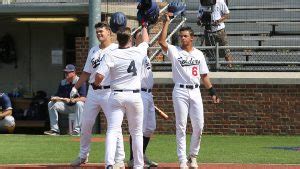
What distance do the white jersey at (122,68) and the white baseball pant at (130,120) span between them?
0.12 m

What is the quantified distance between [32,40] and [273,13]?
6.48 meters

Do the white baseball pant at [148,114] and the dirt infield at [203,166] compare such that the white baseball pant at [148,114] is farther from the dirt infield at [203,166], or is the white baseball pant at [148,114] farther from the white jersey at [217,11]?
the white jersey at [217,11]

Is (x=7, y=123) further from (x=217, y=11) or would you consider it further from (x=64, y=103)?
(x=217, y=11)

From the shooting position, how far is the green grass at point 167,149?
12641mm

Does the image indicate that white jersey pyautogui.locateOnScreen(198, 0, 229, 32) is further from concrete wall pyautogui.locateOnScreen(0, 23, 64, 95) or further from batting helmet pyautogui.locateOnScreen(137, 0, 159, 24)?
batting helmet pyautogui.locateOnScreen(137, 0, 159, 24)

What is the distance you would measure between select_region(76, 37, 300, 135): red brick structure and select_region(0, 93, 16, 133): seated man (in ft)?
10.4

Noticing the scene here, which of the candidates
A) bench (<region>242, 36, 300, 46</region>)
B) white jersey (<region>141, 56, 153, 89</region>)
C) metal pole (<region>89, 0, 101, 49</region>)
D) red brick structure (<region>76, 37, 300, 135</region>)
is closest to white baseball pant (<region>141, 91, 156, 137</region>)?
white jersey (<region>141, 56, 153, 89</region>)

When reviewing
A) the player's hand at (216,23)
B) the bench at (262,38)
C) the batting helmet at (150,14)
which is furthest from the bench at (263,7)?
the batting helmet at (150,14)

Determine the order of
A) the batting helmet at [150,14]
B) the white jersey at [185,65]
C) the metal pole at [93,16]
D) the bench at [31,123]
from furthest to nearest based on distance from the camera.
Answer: the bench at [31,123]
the metal pole at [93,16]
the batting helmet at [150,14]
the white jersey at [185,65]

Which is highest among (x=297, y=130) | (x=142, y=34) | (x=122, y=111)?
(x=142, y=34)

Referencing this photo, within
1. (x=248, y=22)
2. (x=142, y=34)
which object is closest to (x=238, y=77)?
(x=248, y=22)

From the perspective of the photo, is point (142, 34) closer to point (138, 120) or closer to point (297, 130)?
point (138, 120)

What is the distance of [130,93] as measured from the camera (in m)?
10.6

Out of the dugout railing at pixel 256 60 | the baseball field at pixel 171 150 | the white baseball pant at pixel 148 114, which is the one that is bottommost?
→ the baseball field at pixel 171 150
